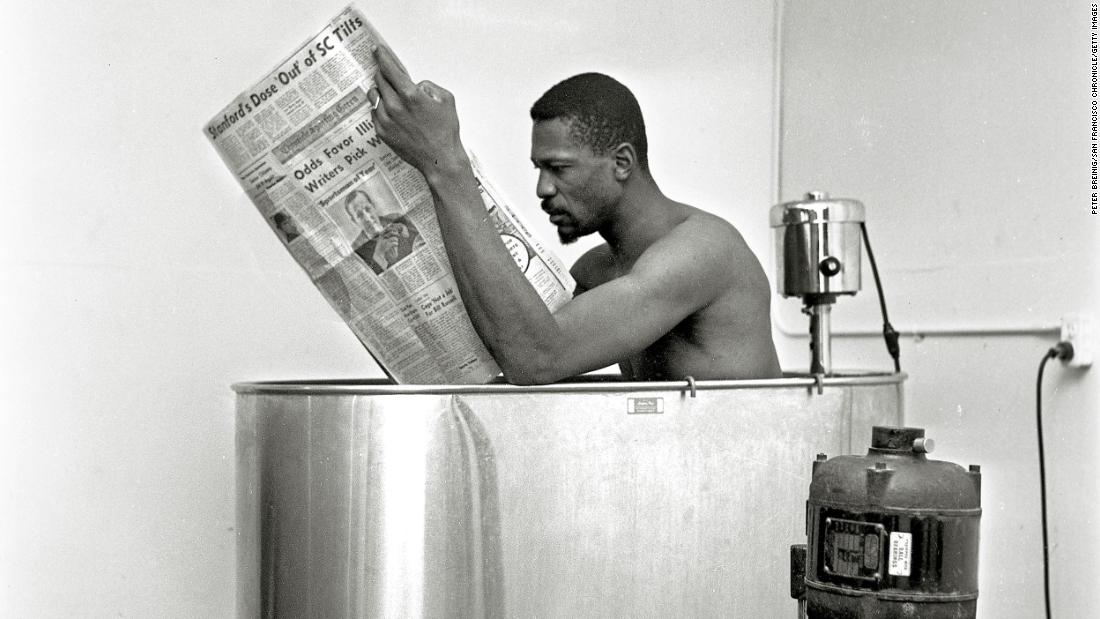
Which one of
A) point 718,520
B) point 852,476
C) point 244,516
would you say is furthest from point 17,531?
point 852,476

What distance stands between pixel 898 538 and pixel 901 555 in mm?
14

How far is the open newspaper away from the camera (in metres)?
1.28

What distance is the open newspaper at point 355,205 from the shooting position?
1282mm

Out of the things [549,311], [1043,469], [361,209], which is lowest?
[1043,469]

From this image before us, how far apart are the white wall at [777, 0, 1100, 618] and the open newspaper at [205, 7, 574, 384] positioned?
0.89 meters

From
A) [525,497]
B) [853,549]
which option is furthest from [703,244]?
[853,549]

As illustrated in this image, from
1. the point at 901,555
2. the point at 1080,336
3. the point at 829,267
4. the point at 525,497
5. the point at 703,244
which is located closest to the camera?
the point at 901,555

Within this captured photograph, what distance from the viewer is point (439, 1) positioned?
2.26 meters

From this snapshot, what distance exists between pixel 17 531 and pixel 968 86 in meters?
1.72

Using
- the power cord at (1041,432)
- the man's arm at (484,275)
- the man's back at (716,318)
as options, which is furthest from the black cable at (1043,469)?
the man's arm at (484,275)

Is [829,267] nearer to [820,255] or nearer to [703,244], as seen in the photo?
[820,255]

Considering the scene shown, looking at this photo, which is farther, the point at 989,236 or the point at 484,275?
the point at 989,236

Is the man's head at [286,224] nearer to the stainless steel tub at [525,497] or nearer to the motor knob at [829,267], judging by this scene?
the stainless steel tub at [525,497]

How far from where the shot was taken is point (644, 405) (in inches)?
51.9
